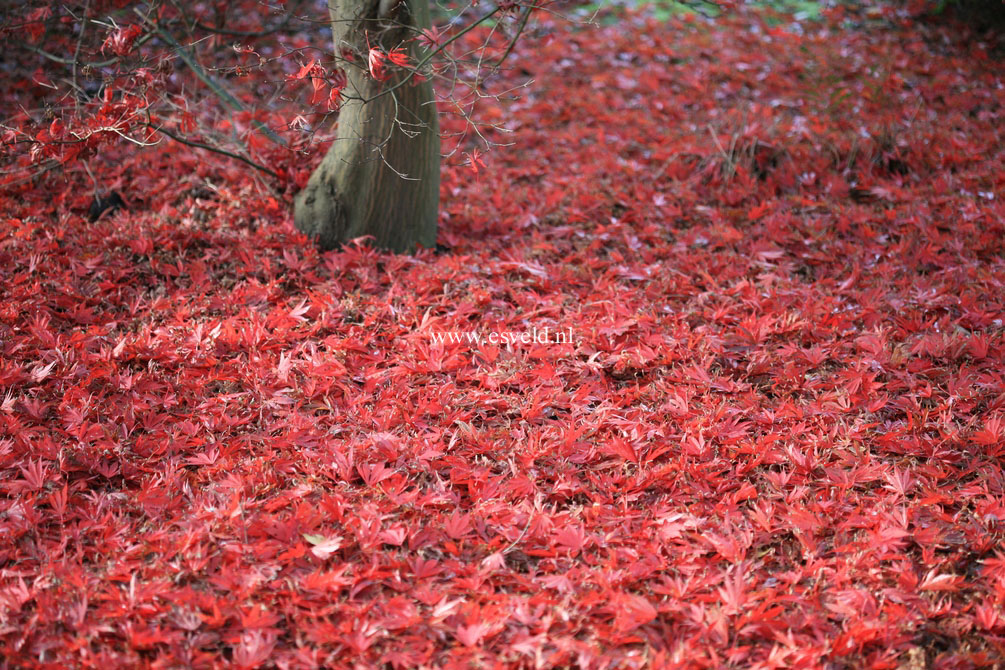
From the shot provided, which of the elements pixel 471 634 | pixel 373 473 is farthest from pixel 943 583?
pixel 373 473

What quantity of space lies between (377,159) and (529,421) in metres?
1.60

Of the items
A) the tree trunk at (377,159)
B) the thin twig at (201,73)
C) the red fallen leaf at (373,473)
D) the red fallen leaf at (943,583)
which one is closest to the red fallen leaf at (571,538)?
the red fallen leaf at (373,473)

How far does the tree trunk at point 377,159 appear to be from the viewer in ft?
10.8

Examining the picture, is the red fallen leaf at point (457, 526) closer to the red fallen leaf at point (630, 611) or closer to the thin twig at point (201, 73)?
the red fallen leaf at point (630, 611)

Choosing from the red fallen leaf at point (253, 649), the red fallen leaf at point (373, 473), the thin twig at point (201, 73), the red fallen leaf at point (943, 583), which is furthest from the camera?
the thin twig at point (201, 73)

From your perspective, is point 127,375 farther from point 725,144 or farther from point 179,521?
point 725,144

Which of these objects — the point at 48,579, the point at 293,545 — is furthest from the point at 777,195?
the point at 48,579

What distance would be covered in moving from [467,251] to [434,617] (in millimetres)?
2209

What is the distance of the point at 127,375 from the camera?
267 cm

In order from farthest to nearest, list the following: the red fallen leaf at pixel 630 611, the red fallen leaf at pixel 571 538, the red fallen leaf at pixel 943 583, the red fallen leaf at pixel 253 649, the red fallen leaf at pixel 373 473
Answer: the red fallen leaf at pixel 373 473 → the red fallen leaf at pixel 571 538 → the red fallen leaf at pixel 943 583 → the red fallen leaf at pixel 630 611 → the red fallen leaf at pixel 253 649

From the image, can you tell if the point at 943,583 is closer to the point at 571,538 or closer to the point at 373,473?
the point at 571,538

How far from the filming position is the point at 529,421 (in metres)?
2.62

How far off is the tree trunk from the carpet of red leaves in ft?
0.52

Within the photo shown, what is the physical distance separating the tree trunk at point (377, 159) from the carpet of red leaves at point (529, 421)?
16cm
